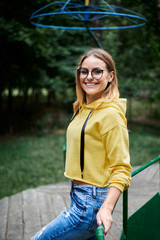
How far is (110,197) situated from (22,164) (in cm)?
507

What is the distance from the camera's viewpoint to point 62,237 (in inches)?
54.1

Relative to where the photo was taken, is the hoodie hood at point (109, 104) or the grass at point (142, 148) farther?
the grass at point (142, 148)

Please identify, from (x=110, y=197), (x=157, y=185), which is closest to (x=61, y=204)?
(x=157, y=185)

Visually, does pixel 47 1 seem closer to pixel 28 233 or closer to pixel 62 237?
pixel 28 233

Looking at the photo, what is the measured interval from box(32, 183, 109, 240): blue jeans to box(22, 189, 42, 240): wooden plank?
138 cm

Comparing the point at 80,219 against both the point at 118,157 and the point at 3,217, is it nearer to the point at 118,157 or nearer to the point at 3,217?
the point at 118,157

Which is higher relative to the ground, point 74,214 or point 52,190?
point 74,214

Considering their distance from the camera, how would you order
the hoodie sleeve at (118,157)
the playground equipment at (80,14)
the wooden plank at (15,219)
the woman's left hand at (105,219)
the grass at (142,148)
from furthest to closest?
the grass at (142,148)
the playground equipment at (80,14)
the wooden plank at (15,219)
the hoodie sleeve at (118,157)
the woman's left hand at (105,219)

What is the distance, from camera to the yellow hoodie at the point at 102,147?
128cm

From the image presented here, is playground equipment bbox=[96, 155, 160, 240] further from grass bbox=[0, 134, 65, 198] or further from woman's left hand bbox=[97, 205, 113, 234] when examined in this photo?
grass bbox=[0, 134, 65, 198]

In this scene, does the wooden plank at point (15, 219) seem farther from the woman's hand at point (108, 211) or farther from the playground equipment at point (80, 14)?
the playground equipment at point (80, 14)

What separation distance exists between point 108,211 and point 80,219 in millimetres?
224

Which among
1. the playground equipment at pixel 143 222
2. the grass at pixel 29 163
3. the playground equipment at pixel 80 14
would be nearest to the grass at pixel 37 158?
the grass at pixel 29 163

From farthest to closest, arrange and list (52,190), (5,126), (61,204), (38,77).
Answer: (5,126) → (38,77) → (52,190) → (61,204)
